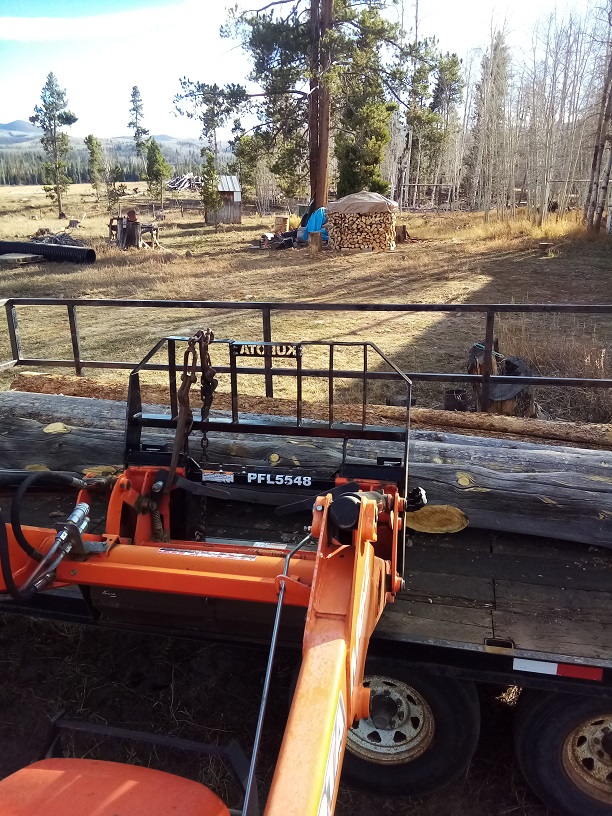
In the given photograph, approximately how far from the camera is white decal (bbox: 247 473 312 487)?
9.60 ft

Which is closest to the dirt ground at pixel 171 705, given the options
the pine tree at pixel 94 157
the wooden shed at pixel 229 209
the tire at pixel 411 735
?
the tire at pixel 411 735

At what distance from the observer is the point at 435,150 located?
47875mm

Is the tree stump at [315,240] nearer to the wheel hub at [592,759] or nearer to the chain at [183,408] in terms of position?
the chain at [183,408]

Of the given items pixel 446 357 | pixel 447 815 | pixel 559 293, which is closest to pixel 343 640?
pixel 447 815

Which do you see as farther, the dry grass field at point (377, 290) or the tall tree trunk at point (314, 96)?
the tall tree trunk at point (314, 96)

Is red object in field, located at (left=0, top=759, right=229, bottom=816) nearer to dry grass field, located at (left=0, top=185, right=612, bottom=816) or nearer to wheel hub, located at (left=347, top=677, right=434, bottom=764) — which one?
wheel hub, located at (left=347, top=677, right=434, bottom=764)

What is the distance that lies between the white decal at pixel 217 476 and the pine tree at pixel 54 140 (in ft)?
155

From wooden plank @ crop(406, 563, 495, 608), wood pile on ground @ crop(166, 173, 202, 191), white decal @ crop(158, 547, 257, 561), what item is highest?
wood pile on ground @ crop(166, 173, 202, 191)

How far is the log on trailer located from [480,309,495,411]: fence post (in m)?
1.37

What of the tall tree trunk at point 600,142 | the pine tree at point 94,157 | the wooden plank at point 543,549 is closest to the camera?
the wooden plank at point 543,549

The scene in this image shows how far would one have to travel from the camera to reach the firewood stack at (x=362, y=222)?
22.9m

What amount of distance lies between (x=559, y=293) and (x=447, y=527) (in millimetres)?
12992

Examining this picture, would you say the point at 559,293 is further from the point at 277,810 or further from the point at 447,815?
the point at 277,810

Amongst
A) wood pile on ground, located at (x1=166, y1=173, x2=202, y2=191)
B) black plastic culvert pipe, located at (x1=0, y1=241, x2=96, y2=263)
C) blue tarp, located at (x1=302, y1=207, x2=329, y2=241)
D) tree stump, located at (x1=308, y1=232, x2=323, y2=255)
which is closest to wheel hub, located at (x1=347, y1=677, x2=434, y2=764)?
black plastic culvert pipe, located at (x1=0, y1=241, x2=96, y2=263)
